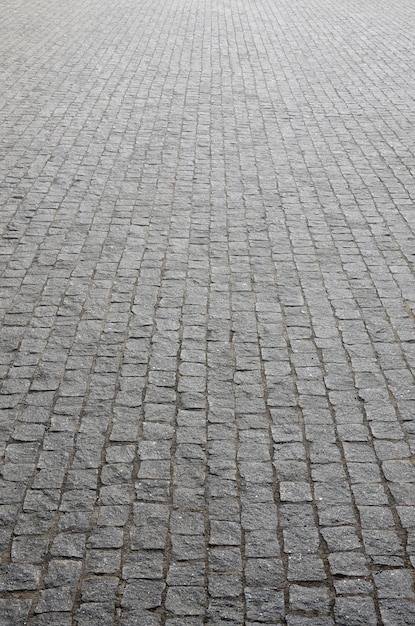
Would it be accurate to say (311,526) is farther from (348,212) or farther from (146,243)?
(348,212)

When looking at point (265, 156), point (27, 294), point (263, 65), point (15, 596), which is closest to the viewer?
point (15, 596)

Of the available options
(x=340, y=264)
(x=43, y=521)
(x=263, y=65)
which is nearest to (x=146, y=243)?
(x=340, y=264)

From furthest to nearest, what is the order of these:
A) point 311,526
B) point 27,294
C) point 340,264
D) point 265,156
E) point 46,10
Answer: point 46,10 → point 265,156 → point 340,264 → point 27,294 → point 311,526

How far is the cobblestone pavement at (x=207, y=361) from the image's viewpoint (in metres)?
4.14

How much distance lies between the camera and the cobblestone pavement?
4145 millimetres

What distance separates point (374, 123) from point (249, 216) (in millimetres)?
4050

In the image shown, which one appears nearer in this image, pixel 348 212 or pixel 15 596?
pixel 15 596

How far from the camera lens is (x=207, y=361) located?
5.91m

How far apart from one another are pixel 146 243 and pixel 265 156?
10.1ft

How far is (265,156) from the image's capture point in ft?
33.4

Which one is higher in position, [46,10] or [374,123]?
[374,123]

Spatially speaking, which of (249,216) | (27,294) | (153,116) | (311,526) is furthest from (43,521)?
(153,116)

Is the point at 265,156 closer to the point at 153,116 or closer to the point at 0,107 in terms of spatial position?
the point at 153,116

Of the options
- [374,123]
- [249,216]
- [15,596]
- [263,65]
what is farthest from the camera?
[263,65]
